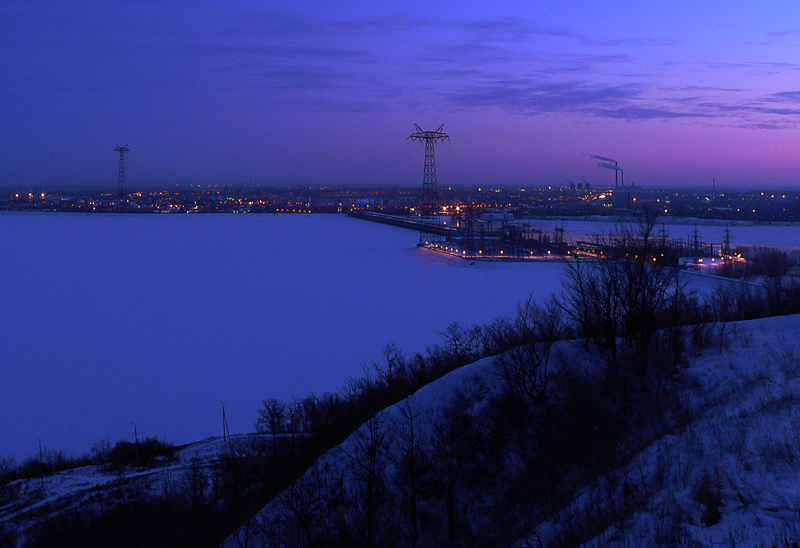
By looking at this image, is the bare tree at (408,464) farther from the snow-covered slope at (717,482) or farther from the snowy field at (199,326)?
the snowy field at (199,326)

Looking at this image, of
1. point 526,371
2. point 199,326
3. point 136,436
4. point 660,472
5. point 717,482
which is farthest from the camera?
point 199,326

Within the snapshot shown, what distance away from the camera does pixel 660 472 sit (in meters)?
3.67

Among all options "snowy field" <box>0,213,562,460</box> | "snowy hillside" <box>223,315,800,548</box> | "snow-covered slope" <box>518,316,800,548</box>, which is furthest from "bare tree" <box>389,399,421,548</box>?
"snowy field" <box>0,213,562,460</box>

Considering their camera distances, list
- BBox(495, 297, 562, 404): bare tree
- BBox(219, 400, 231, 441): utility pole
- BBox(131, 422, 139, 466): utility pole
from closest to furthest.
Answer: BBox(495, 297, 562, 404): bare tree, BBox(131, 422, 139, 466): utility pole, BBox(219, 400, 231, 441): utility pole

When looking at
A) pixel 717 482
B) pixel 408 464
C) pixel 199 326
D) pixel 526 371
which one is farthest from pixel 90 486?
pixel 199 326

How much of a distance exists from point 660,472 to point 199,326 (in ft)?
42.6

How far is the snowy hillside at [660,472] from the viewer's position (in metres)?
2.88

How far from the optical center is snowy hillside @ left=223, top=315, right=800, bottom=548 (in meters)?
2.88

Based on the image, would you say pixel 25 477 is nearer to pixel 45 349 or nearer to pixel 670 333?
pixel 45 349

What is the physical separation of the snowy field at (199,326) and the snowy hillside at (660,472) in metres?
3.77

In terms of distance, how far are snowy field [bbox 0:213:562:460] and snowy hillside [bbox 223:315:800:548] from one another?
3775mm

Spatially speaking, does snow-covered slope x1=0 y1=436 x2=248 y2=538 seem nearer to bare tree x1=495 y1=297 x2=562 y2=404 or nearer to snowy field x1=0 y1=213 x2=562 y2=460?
snowy field x1=0 y1=213 x2=562 y2=460

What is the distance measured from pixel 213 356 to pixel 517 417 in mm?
8065

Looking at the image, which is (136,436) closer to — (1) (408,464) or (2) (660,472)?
(1) (408,464)
